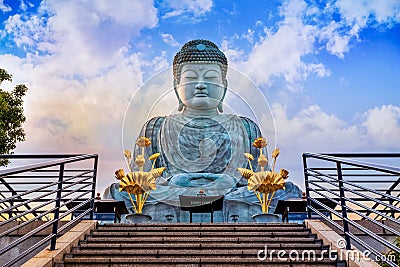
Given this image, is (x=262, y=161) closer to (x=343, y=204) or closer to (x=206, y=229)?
(x=206, y=229)

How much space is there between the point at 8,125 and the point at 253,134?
5985 millimetres

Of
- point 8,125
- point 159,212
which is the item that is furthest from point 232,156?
point 8,125

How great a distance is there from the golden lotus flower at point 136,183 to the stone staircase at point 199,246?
2863mm

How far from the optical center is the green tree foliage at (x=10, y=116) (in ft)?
24.9

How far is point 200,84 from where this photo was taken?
10.9 m

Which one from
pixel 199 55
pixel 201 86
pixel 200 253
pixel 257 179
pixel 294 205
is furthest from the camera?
pixel 199 55

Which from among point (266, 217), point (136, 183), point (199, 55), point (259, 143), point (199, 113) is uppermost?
point (199, 55)

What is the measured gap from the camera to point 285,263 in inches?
122

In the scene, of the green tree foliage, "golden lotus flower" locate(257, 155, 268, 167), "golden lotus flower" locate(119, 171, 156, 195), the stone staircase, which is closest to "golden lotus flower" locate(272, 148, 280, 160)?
"golden lotus flower" locate(257, 155, 268, 167)

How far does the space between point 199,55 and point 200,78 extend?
666 millimetres

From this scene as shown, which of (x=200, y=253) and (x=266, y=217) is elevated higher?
(x=266, y=217)

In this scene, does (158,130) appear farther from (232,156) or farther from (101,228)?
(101,228)

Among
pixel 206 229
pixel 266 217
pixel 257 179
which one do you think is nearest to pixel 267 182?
pixel 257 179

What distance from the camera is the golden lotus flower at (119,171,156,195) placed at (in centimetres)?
708
